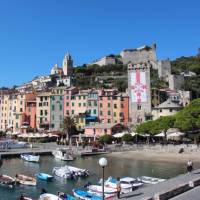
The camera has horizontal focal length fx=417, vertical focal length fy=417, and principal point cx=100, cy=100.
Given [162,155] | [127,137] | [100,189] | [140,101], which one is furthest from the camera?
[140,101]

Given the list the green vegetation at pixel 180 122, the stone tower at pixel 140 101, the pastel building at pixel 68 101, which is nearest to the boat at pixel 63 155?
the green vegetation at pixel 180 122

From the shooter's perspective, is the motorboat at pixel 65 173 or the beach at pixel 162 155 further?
the beach at pixel 162 155

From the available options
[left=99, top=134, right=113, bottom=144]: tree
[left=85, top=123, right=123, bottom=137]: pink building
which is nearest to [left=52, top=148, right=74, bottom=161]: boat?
[left=99, top=134, right=113, bottom=144]: tree

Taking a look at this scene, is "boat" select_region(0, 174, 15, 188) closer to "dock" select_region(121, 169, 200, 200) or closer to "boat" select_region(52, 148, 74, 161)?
"dock" select_region(121, 169, 200, 200)

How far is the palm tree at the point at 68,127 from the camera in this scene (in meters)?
94.8

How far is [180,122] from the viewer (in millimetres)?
75250

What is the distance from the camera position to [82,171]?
4822 cm

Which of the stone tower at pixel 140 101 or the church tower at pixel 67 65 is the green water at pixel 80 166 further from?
the church tower at pixel 67 65

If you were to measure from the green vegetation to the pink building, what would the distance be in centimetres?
1152

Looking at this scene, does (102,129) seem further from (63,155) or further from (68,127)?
Answer: (63,155)

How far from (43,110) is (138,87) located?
25999mm

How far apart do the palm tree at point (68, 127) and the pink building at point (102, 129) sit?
3444 mm

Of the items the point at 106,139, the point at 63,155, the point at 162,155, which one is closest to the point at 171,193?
the point at 63,155

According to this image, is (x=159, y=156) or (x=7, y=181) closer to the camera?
(x=7, y=181)
